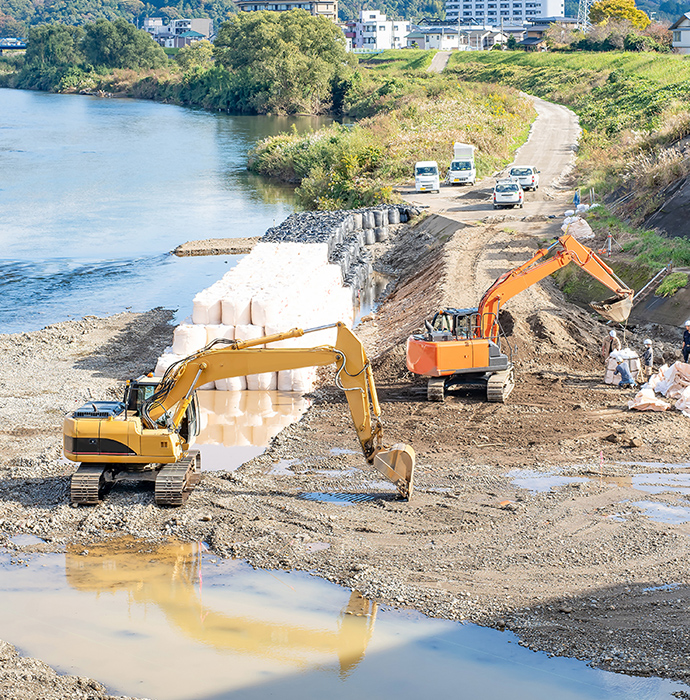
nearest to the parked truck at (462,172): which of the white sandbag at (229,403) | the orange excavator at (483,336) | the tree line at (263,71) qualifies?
the orange excavator at (483,336)

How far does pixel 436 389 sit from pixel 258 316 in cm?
488

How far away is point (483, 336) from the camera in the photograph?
20.7 m

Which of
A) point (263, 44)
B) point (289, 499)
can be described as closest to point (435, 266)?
point (289, 499)

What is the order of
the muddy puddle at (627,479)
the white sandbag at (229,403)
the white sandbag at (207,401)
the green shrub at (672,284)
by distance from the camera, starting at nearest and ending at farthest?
1. the muddy puddle at (627,479)
2. the white sandbag at (229,403)
3. the white sandbag at (207,401)
4. the green shrub at (672,284)

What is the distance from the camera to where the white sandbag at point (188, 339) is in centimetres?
2211

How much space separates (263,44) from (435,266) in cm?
7921

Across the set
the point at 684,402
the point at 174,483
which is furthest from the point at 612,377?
the point at 174,483

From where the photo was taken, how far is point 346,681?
432 inches

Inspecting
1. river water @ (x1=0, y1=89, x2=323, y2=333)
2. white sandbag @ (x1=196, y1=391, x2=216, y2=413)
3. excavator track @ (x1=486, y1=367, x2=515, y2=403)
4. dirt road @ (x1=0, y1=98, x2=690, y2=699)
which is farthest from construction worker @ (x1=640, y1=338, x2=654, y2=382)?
river water @ (x1=0, y1=89, x2=323, y2=333)

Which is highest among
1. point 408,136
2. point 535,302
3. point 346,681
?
point 408,136

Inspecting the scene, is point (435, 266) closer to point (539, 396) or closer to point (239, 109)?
point (539, 396)

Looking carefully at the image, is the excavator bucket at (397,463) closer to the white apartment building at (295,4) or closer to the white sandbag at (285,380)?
the white sandbag at (285,380)

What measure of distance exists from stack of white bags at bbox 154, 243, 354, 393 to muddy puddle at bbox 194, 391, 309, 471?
38cm

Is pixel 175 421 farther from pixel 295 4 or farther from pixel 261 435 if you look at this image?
pixel 295 4
